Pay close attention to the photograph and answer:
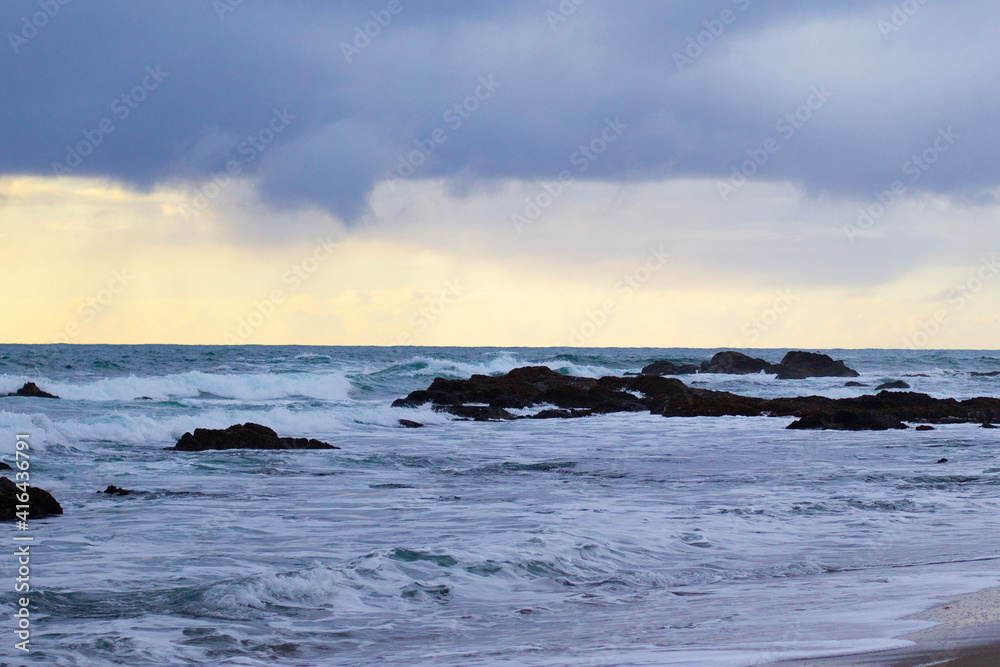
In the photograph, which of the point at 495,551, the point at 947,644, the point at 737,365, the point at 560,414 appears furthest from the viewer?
the point at 737,365

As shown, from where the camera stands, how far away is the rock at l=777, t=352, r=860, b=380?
50.3 metres

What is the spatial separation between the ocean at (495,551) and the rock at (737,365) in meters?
37.2

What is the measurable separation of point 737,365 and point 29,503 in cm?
4897

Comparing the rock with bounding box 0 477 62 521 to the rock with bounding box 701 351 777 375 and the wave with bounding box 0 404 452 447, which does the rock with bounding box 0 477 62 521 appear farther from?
the rock with bounding box 701 351 777 375

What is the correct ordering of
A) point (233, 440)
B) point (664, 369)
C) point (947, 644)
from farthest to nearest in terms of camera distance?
point (664, 369), point (233, 440), point (947, 644)

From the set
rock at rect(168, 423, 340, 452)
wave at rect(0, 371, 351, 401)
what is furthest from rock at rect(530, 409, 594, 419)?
wave at rect(0, 371, 351, 401)

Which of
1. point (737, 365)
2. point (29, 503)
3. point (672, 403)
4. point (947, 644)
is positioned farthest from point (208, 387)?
point (947, 644)

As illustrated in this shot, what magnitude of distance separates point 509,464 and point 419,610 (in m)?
8.50

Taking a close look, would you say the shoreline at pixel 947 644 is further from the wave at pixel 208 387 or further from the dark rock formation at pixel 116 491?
the wave at pixel 208 387

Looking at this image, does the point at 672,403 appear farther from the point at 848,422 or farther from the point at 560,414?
the point at 848,422

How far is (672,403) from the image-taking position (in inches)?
1035

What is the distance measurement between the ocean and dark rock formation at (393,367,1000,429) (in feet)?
17.5

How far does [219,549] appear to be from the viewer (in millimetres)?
8289

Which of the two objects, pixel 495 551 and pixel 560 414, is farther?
pixel 560 414
